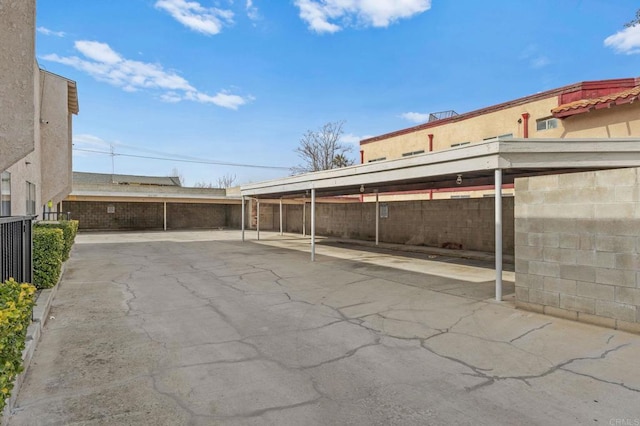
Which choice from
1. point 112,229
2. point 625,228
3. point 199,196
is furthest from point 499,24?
point 112,229

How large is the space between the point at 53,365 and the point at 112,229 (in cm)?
2709

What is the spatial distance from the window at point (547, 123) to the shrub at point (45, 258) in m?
15.1

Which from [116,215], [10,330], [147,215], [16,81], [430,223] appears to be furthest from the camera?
[147,215]

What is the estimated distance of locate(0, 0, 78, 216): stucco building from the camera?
2822 millimetres

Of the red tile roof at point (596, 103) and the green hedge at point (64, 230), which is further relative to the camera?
the red tile roof at point (596, 103)

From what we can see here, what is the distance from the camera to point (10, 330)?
2262mm

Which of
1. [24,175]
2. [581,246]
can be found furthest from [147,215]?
[581,246]

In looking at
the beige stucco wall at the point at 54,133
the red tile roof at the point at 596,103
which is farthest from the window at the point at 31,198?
the red tile roof at the point at 596,103

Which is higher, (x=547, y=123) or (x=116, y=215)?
(x=547, y=123)

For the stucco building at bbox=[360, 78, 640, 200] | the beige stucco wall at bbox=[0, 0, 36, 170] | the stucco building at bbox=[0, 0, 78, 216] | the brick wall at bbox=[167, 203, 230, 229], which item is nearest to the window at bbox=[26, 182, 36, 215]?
the stucco building at bbox=[0, 0, 78, 216]

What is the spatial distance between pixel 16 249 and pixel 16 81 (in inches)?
112

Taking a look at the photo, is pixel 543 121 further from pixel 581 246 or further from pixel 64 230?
pixel 64 230

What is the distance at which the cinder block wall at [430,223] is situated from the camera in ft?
42.2

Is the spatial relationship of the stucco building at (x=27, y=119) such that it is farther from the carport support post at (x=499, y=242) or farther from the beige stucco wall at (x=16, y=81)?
the carport support post at (x=499, y=242)
